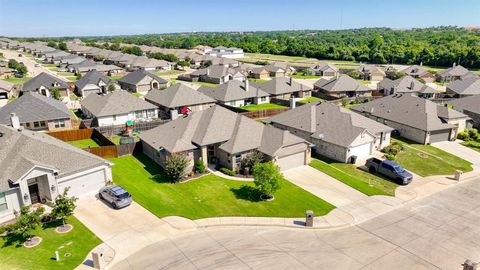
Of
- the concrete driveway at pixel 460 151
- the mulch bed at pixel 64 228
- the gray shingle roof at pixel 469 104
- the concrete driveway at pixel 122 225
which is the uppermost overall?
the gray shingle roof at pixel 469 104

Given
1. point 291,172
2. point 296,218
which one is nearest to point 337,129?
point 291,172

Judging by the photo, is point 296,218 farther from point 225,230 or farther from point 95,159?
point 95,159

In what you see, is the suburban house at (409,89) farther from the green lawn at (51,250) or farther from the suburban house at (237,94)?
the green lawn at (51,250)

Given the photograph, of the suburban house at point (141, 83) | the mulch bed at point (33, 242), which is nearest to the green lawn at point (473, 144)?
the mulch bed at point (33, 242)

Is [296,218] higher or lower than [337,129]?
lower

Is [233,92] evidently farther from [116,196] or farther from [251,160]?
[116,196]

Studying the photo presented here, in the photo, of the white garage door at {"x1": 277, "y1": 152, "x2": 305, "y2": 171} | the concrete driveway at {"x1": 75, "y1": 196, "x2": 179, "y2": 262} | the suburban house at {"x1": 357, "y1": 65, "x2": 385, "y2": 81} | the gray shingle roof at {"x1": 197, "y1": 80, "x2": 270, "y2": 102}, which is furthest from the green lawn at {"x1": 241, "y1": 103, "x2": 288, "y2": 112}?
the suburban house at {"x1": 357, "y1": 65, "x2": 385, "y2": 81}
